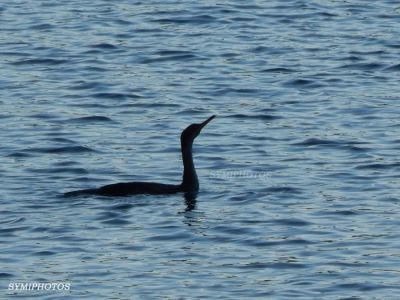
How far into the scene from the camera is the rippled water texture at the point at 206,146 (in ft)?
58.9

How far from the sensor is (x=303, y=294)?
16938mm

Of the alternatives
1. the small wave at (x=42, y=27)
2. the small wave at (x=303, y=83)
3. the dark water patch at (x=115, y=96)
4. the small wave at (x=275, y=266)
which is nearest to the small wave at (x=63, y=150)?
the dark water patch at (x=115, y=96)

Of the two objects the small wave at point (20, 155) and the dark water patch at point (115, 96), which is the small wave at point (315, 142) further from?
the dark water patch at point (115, 96)

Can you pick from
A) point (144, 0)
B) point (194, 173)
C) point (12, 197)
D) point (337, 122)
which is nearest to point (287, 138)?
point (337, 122)

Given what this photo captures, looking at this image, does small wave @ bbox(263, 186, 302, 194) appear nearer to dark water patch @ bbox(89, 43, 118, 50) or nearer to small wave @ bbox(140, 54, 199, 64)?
small wave @ bbox(140, 54, 199, 64)

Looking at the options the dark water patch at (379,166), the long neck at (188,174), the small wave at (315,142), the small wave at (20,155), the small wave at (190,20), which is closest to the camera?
the long neck at (188,174)

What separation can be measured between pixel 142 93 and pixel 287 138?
410cm

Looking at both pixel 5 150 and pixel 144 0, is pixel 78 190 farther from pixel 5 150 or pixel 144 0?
pixel 144 0

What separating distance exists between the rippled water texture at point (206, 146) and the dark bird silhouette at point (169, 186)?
15 centimetres

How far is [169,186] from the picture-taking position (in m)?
21.5

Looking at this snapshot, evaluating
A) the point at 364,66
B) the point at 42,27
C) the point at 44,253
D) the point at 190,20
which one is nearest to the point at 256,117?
the point at 364,66

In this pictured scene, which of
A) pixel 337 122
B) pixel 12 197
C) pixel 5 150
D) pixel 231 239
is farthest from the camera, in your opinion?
pixel 337 122

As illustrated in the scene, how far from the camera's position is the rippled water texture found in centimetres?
1795

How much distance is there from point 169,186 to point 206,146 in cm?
317
